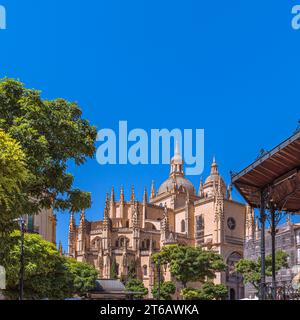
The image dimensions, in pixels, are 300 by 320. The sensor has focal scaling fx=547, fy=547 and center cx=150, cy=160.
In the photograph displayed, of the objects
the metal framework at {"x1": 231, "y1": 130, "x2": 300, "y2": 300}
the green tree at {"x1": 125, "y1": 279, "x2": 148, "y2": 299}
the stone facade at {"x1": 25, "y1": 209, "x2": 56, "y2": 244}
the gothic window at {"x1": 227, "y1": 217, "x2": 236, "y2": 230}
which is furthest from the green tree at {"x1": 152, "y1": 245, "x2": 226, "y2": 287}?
the metal framework at {"x1": 231, "y1": 130, "x2": 300, "y2": 300}

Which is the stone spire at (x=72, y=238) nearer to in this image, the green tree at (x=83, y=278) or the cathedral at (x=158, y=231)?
the cathedral at (x=158, y=231)

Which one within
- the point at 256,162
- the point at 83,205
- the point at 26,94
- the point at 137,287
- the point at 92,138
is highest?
the point at 26,94

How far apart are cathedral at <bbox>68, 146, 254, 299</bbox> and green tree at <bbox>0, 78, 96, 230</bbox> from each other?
67.8m

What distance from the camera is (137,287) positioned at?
77.1 meters

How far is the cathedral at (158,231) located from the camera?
89.2 metres

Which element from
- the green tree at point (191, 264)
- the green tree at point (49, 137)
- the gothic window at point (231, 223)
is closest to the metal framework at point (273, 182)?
the green tree at point (49, 137)

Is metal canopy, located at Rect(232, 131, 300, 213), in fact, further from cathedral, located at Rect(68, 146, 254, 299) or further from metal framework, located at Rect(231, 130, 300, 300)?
cathedral, located at Rect(68, 146, 254, 299)

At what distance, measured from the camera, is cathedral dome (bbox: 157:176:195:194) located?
111044 mm

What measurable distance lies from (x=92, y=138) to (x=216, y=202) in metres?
77.0

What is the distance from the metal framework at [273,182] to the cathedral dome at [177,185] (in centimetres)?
8653
